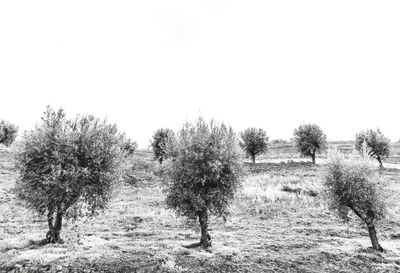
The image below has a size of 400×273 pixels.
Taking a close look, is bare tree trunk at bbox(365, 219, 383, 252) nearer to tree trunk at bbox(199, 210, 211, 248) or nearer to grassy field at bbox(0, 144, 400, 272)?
grassy field at bbox(0, 144, 400, 272)

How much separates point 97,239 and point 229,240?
9.79 meters

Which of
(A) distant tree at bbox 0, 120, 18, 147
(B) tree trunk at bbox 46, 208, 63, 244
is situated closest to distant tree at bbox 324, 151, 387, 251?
(B) tree trunk at bbox 46, 208, 63, 244

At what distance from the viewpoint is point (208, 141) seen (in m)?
20.6

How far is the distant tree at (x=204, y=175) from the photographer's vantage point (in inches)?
774

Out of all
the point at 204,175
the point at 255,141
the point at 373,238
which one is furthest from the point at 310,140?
the point at 204,175

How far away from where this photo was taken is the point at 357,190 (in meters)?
21.7

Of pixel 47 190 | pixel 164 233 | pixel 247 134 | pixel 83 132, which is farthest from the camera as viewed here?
pixel 247 134

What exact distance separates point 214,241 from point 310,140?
54.6 metres

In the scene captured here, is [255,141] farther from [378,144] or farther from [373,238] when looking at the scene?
[373,238]

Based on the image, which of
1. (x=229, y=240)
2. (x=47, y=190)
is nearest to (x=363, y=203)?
(x=229, y=240)

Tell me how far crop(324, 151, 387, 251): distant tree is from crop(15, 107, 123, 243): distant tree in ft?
54.8

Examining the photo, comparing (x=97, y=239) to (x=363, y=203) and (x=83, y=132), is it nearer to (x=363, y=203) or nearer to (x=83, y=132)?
(x=83, y=132)

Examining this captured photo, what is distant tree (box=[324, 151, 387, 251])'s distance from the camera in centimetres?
2166

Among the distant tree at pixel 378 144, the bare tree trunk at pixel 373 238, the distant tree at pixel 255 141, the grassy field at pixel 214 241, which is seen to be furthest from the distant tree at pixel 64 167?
the distant tree at pixel 378 144
